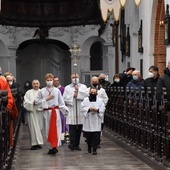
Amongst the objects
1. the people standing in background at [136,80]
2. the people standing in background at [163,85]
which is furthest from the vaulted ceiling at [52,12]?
the people standing in background at [163,85]

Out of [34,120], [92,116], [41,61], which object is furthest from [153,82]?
[41,61]

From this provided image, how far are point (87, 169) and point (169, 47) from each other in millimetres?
8919

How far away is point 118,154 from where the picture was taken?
13969 millimetres

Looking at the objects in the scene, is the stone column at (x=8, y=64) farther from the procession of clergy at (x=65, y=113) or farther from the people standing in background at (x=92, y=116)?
the people standing in background at (x=92, y=116)

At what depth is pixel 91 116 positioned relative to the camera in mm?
13914

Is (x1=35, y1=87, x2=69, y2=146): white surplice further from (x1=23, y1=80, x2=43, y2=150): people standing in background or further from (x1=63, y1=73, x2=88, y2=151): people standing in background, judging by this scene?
(x1=23, y1=80, x2=43, y2=150): people standing in background

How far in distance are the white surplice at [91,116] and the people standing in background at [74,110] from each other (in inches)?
35.5

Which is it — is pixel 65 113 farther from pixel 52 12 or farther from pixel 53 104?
pixel 52 12

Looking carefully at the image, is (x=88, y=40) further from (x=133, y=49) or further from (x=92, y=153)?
(x=92, y=153)

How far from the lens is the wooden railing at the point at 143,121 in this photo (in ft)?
35.5

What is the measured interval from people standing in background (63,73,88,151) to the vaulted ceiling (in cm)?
1996

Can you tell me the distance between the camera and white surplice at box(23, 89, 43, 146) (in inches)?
597

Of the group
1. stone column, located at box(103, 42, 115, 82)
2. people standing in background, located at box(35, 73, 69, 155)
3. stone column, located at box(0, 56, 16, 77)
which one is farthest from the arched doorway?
people standing in background, located at box(35, 73, 69, 155)

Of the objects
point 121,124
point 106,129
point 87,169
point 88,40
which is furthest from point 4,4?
point 87,169
